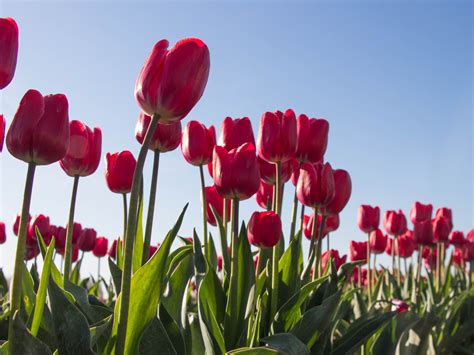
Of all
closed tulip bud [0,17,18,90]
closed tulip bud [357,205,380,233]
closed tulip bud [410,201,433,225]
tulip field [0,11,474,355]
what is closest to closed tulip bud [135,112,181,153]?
tulip field [0,11,474,355]

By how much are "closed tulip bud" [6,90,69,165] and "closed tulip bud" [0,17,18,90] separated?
62 mm

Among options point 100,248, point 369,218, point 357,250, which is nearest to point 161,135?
point 369,218

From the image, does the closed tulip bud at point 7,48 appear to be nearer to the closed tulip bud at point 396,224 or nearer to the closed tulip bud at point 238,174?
the closed tulip bud at point 238,174

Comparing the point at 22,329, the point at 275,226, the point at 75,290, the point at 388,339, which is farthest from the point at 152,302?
the point at 388,339

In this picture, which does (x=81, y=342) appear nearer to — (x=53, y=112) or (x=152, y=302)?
(x=152, y=302)

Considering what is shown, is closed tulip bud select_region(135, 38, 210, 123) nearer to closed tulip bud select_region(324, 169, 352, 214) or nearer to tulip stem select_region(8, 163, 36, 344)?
tulip stem select_region(8, 163, 36, 344)

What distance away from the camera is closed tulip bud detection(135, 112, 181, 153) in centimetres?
192

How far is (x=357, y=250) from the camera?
4570 mm

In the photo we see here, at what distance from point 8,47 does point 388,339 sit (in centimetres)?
208

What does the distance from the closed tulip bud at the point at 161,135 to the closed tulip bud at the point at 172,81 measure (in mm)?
560

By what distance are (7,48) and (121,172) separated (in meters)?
0.83

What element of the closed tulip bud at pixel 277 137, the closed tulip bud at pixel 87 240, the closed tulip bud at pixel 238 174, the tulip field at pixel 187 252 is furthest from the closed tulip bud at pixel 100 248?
the closed tulip bud at pixel 238 174

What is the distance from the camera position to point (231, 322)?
1.79 metres

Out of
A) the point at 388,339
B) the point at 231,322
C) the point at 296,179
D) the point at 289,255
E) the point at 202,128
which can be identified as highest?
the point at 202,128
